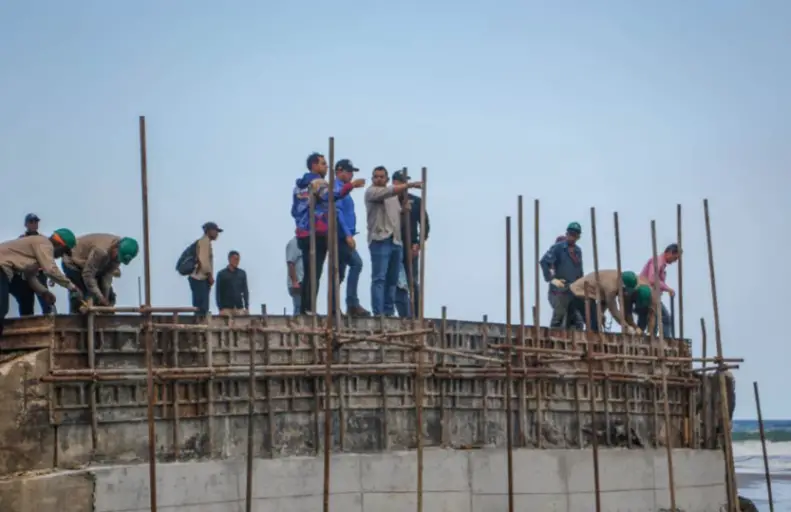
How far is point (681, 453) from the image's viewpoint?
795 inches

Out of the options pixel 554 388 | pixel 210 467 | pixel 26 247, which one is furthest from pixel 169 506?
pixel 554 388

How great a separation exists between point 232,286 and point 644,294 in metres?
5.72

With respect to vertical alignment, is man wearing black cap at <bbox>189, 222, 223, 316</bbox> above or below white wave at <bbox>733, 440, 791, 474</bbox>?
above

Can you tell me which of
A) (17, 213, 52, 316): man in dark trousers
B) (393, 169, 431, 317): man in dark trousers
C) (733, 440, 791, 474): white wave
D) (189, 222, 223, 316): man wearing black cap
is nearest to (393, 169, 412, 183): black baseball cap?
(393, 169, 431, 317): man in dark trousers

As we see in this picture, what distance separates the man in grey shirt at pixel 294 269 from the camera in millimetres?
18516

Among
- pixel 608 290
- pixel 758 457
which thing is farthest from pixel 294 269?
pixel 758 457

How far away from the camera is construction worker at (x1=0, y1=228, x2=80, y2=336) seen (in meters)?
15.7

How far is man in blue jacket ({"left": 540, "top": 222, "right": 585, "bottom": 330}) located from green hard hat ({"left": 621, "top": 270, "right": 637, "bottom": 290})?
2.25 ft

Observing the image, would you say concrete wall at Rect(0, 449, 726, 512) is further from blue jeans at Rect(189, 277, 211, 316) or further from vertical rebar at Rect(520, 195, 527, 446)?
blue jeans at Rect(189, 277, 211, 316)

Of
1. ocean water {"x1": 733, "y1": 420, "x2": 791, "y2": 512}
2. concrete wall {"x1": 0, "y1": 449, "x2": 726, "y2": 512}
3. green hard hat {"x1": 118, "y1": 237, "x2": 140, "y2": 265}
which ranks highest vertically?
green hard hat {"x1": 118, "y1": 237, "x2": 140, "y2": 265}

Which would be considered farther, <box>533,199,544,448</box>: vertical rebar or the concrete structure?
<box>533,199,544,448</box>: vertical rebar

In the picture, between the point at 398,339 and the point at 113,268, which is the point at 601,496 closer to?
the point at 398,339

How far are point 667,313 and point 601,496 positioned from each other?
424cm

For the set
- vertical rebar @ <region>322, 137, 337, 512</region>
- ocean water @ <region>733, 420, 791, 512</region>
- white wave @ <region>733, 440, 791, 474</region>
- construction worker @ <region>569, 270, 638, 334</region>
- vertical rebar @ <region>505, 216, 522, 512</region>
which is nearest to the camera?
vertical rebar @ <region>322, 137, 337, 512</region>
